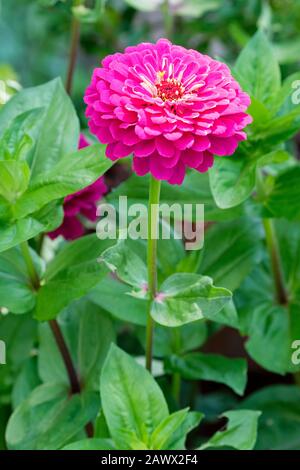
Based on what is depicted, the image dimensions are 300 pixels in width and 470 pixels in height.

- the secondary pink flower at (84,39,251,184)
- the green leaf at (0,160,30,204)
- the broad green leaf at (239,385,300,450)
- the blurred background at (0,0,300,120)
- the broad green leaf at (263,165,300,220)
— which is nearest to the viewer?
the secondary pink flower at (84,39,251,184)

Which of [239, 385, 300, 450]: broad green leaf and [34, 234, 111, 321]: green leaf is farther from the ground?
[34, 234, 111, 321]: green leaf

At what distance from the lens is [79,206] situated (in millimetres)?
711

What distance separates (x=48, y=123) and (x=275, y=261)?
0.27 metres

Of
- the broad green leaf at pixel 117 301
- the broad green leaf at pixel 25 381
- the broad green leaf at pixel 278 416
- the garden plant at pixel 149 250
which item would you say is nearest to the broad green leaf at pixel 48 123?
the garden plant at pixel 149 250

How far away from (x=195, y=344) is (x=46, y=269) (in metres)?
0.17

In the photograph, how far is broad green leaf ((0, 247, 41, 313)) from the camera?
2.12 ft

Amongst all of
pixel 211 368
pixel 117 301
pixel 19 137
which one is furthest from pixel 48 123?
pixel 211 368

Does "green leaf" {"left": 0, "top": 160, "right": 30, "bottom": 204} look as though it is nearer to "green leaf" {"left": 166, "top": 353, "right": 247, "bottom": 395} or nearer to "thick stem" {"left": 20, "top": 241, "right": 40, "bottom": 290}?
"thick stem" {"left": 20, "top": 241, "right": 40, "bottom": 290}

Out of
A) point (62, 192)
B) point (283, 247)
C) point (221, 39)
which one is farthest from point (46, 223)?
point (221, 39)

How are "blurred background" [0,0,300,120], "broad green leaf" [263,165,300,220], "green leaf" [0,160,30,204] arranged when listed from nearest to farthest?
1. "green leaf" [0,160,30,204]
2. "broad green leaf" [263,165,300,220]
3. "blurred background" [0,0,300,120]

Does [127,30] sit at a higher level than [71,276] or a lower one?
higher

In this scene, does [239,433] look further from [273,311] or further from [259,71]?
[259,71]

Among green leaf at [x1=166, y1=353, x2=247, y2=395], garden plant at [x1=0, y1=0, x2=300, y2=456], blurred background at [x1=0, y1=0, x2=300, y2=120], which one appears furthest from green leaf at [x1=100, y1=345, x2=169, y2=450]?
blurred background at [x1=0, y1=0, x2=300, y2=120]

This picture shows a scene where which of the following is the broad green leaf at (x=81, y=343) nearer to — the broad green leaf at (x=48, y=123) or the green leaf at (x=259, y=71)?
the broad green leaf at (x=48, y=123)
